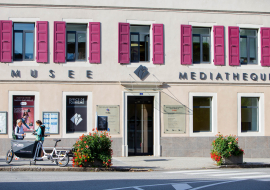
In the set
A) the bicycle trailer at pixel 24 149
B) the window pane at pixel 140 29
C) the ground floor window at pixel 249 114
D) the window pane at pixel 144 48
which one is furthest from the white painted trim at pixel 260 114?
the bicycle trailer at pixel 24 149

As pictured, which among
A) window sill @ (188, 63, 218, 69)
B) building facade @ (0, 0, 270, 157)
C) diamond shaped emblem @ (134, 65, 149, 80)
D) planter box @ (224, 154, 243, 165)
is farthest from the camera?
window sill @ (188, 63, 218, 69)

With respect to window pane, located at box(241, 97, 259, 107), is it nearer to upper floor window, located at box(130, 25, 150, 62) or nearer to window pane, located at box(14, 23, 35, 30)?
upper floor window, located at box(130, 25, 150, 62)

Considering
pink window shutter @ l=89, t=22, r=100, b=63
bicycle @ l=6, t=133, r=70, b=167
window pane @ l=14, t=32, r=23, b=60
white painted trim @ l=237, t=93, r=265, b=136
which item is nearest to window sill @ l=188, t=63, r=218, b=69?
white painted trim @ l=237, t=93, r=265, b=136

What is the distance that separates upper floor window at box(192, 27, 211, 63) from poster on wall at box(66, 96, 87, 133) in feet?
19.6

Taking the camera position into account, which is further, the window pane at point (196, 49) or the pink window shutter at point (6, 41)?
the window pane at point (196, 49)

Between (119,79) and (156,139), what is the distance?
3384 mm

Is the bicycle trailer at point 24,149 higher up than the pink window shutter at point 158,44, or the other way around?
the pink window shutter at point 158,44

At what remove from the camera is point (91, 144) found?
12.5 meters

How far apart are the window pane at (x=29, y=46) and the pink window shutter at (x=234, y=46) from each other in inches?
380

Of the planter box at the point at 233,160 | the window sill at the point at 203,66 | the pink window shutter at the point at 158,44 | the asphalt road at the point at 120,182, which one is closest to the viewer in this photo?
the asphalt road at the point at 120,182

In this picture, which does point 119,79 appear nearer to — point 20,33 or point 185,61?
point 185,61

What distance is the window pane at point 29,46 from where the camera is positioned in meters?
16.7

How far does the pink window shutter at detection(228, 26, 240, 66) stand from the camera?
59.2ft

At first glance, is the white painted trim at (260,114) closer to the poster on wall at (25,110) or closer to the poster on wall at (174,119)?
the poster on wall at (174,119)
